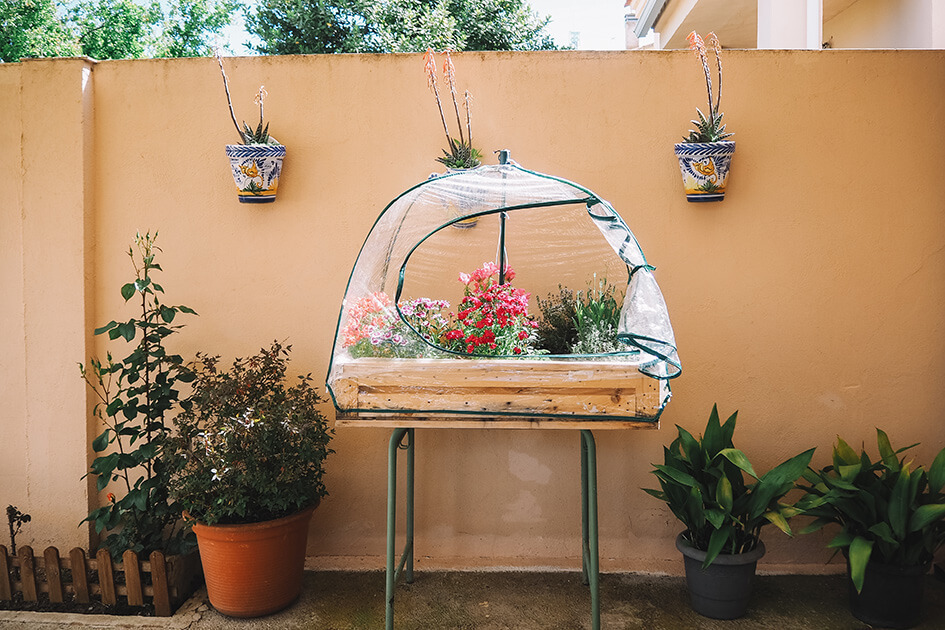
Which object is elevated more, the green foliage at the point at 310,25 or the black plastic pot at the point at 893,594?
the green foliage at the point at 310,25

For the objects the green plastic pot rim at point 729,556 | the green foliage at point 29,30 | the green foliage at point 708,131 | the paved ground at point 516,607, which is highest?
the green foliage at point 29,30

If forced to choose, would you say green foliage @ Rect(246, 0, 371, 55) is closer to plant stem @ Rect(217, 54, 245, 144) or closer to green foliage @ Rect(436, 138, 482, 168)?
plant stem @ Rect(217, 54, 245, 144)

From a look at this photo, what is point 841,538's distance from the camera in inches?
111

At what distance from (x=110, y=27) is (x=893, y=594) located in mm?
14260

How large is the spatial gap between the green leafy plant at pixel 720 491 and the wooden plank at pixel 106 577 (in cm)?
254

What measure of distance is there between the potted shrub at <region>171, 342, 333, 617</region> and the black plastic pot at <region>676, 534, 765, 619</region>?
1.75 meters

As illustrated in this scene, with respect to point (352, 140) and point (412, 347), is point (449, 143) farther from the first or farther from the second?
point (412, 347)

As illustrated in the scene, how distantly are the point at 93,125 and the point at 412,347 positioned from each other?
2.18m

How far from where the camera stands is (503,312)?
275cm

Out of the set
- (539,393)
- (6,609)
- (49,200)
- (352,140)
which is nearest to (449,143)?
(352,140)

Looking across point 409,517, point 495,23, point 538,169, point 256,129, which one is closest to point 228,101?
point 256,129

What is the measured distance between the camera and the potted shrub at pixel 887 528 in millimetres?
2744

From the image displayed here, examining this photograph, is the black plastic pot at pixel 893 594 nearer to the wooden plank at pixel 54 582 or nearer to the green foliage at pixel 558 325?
the green foliage at pixel 558 325

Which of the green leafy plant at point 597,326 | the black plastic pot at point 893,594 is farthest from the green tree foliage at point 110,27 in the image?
the black plastic pot at point 893,594
